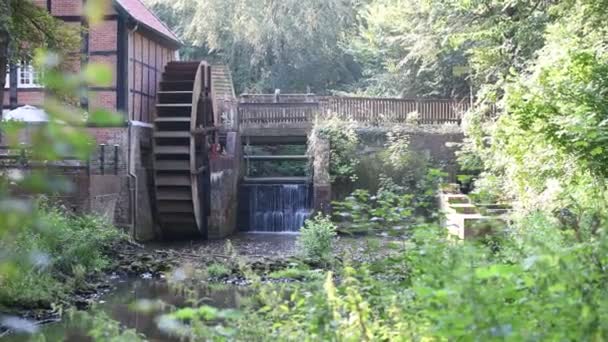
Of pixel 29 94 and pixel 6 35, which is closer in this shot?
pixel 6 35

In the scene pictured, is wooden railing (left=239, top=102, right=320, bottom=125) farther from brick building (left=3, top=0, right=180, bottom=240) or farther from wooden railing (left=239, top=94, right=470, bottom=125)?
brick building (left=3, top=0, right=180, bottom=240)

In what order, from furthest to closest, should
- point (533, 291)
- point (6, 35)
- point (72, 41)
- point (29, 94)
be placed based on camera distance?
point (29, 94) < point (72, 41) < point (6, 35) < point (533, 291)

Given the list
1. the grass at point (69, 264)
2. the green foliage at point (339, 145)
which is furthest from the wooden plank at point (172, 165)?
the grass at point (69, 264)

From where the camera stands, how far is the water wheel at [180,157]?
59.1ft

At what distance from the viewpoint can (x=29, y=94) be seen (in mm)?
16406

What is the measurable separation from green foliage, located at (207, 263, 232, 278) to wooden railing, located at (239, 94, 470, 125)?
9415 millimetres

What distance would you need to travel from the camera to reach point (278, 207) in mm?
20625

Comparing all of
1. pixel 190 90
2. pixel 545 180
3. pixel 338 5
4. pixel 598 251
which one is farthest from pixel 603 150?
pixel 338 5

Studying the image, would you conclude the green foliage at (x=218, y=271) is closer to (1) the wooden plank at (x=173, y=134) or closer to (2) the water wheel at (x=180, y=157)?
(2) the water wheel at (x=180, y=157)

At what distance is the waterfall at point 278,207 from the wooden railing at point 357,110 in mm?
2231

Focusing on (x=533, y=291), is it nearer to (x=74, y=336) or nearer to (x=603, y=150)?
(x=603, y=150)

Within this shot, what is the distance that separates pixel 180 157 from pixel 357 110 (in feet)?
19.4

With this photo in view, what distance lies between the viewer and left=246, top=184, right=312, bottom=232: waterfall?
20516 mm

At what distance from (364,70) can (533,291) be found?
95.7 feet
